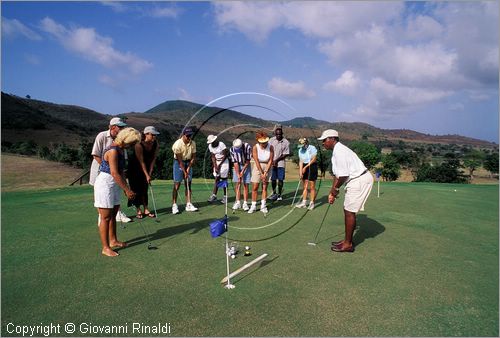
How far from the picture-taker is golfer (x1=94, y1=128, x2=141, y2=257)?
6.03 metres

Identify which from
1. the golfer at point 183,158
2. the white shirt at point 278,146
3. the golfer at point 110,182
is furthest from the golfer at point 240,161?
the golfer at point 110,182

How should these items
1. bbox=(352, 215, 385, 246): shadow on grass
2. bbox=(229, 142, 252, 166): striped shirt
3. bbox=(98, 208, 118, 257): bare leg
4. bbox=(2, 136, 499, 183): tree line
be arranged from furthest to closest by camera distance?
bbox=(2, 136, 499, 183): tree line
bbox=(229, 142, 252, 166): striped shirt
bbox=(352, 215, 385, 246): shadow on grass
bbox=(98, 208, 118, 257): bare leg

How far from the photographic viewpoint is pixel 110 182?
20.2 ft

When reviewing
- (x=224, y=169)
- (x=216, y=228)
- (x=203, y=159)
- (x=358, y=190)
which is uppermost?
(x=224, y=169)

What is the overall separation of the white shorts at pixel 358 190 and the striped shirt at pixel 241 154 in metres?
4.38

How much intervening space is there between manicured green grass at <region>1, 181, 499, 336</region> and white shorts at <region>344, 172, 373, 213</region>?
919 mm

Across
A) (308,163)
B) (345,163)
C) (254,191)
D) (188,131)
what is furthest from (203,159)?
(345,163)

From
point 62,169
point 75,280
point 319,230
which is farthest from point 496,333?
point 62,169

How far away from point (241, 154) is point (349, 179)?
447 cm

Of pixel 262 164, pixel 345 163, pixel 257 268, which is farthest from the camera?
pixel 262 164

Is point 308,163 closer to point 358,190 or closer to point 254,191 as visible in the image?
point 254,191

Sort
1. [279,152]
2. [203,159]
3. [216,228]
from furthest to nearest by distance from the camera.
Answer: [203,159] < [279,152] < [216,228]

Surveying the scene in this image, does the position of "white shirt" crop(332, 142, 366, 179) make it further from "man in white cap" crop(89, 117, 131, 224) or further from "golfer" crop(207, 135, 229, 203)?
"golfer" crop(207, 135, 229, 203)

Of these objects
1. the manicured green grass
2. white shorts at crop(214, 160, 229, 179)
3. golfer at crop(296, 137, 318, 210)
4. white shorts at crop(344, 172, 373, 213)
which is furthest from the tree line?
white shorts at crop(344, 172, 373, 213)
